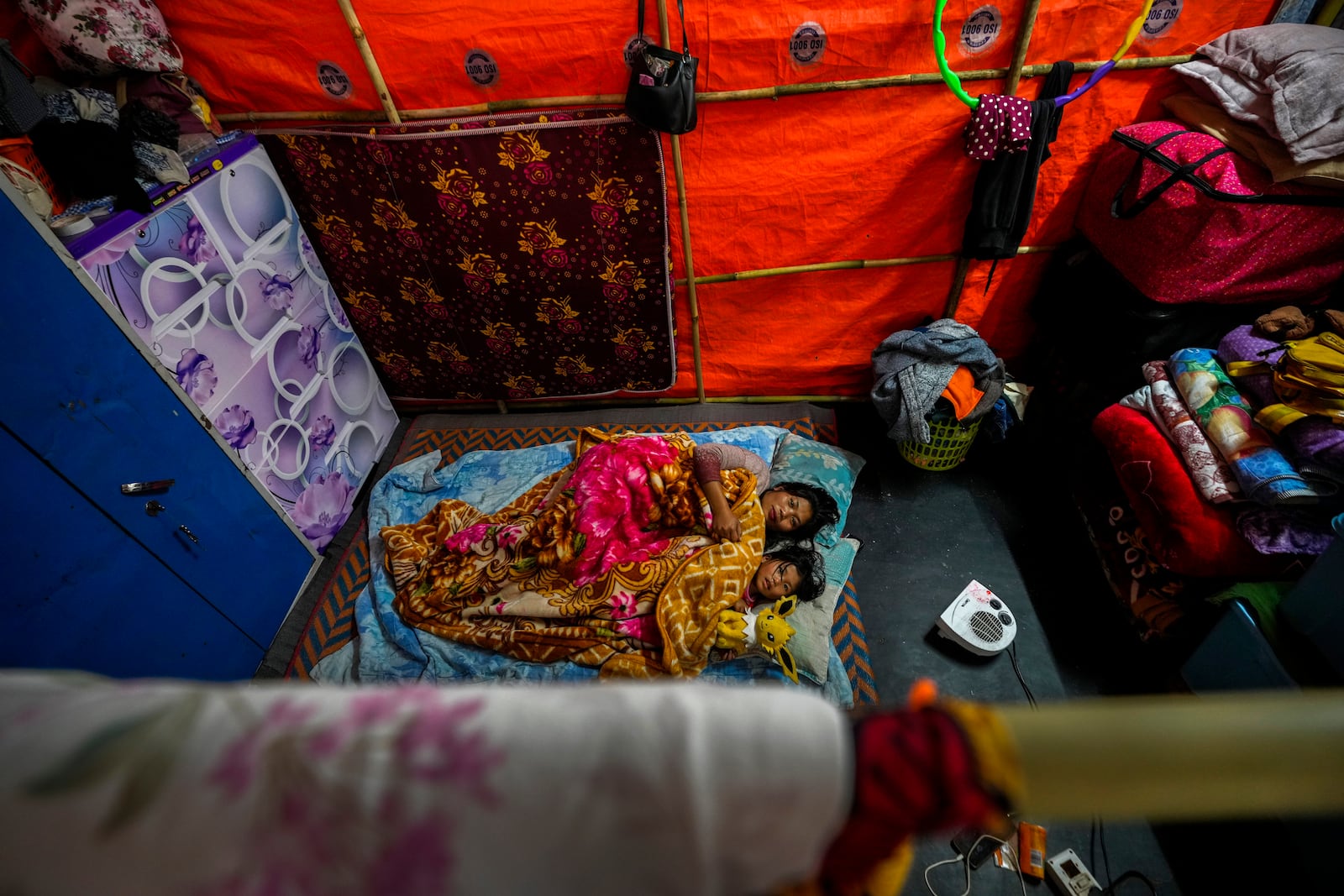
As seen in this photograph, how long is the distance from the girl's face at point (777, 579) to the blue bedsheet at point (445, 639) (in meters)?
0.21

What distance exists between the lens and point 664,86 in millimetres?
1699

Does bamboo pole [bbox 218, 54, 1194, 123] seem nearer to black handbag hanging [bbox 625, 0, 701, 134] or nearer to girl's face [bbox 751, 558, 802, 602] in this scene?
black handbag hanging [bbox 625, 0, 701, 134]

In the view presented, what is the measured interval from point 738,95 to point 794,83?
181 mm

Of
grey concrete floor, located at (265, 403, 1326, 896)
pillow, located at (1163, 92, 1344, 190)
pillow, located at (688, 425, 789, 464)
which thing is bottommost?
grey concrete floor, located at (265, 403, 1326, 896)

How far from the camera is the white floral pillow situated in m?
1.57

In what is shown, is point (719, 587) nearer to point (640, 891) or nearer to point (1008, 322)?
point (640, 891)

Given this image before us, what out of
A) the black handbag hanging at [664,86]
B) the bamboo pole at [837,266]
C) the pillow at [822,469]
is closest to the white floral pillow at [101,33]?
the black handbag hanging at [664,86]

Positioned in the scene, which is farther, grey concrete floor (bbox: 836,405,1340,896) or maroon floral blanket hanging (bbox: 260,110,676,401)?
maroon floral blanket hanging (bbox: 260,110,676,401)

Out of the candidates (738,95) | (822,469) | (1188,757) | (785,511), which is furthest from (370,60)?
(1188,757)

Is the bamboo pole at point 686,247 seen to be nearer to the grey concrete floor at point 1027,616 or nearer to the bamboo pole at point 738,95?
the bamboo pole at point 738,95

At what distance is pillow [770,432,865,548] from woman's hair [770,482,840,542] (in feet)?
0.34

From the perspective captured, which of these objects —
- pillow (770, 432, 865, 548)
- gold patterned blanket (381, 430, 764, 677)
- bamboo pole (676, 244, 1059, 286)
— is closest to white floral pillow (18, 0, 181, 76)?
gold patterned blanket (381, 430, 764, 677)

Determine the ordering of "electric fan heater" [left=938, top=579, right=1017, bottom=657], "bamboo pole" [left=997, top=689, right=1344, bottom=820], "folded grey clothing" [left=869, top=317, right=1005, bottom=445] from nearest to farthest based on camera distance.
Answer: "bamboo pole" [left=997, top=689, right=1344, bottom=820] < "electric fan heater" [left=938, top=579, right=1017, bottom=657] < "folded grey clothing" [left=869, top=317, right=1005, bottom=445]

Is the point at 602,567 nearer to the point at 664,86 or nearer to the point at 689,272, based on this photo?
the point at 689,272
